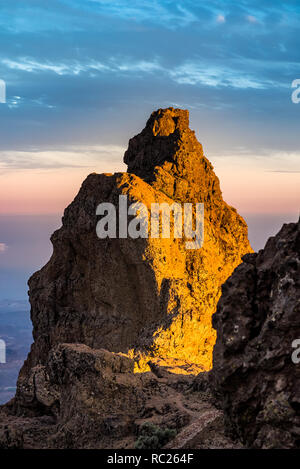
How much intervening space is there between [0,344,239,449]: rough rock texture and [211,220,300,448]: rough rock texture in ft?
6.76

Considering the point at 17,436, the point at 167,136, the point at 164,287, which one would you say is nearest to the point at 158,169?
the point at 167,136

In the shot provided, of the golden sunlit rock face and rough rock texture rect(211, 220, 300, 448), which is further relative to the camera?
the golden sunlit rock face

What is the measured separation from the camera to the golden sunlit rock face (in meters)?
27.8

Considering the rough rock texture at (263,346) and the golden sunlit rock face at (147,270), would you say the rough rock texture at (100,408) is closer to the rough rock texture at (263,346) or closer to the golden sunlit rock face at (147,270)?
the rough rock texture at (263,346)

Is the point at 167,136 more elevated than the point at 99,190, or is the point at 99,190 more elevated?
the point at 167,136

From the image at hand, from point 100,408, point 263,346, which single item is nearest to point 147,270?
point 100,408

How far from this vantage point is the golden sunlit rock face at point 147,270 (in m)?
27.8

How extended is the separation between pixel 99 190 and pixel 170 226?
4.01 meters

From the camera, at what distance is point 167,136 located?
33.0m

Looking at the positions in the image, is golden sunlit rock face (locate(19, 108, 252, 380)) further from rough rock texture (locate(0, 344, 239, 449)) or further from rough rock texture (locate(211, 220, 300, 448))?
rough rock texture (locate(211, 220, 300, 448))

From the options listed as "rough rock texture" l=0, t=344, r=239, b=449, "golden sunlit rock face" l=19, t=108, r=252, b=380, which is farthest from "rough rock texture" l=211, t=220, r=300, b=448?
"golden sunlit rock face" l=19, t=108, r=252, b=380

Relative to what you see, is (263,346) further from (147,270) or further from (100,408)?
(147,270)

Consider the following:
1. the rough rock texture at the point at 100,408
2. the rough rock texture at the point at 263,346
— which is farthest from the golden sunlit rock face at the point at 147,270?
the rough rock texture at the point at 263,346
